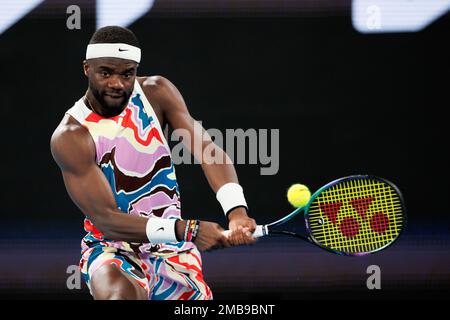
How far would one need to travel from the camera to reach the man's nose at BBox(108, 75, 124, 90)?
388 centimetres

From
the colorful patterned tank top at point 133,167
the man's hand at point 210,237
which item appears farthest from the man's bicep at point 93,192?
the man's hand at point 210,237

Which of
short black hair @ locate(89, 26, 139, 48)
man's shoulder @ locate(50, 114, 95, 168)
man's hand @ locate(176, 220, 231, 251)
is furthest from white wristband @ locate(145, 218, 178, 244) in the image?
short black hair @ locate(89, 26, 139, 48)

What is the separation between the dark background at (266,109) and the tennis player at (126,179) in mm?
1907

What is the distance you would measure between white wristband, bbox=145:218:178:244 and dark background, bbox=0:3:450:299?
2168 millimetres

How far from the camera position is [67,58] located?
6039 mm

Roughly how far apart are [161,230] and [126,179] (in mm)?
363

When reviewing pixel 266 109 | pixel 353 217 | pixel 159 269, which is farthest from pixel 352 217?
pixel 266 109

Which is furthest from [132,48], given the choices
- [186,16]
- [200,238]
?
[186,16]

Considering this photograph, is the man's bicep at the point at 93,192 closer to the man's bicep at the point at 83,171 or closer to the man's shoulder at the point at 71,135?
the man's bicep at the point at 83,171

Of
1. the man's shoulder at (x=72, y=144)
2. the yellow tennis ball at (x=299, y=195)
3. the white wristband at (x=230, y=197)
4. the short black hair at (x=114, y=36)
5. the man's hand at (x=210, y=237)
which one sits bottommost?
the man's hand at (x=210, y=237)

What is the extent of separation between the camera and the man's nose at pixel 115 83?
12.7 feet

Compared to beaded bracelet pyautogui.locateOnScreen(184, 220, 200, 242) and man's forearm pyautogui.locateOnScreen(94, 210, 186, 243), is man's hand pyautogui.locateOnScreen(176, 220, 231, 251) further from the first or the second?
man's forearm pyautogui.locateOnScreen(94, 210, 186, 243)

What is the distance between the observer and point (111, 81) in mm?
3893

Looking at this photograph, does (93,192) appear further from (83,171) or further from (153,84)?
(153,84)
